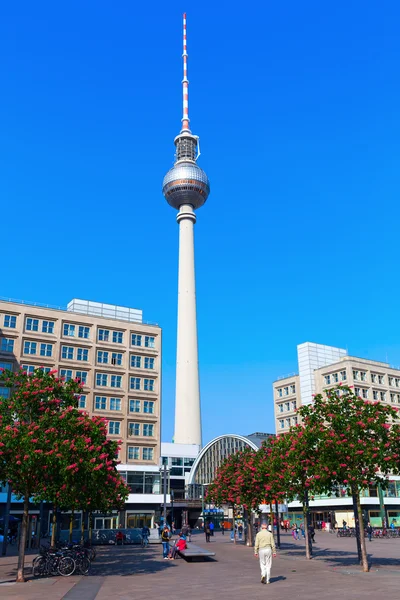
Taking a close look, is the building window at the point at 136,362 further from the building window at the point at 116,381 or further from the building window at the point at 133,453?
the building window at the point at 133,453

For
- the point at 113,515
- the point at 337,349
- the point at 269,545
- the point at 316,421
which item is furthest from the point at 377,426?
the point at 337,349

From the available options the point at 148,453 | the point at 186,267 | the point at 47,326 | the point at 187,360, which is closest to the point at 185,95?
the point at 186,267

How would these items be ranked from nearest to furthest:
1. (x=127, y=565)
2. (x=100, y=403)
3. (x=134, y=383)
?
(x=127, y=565) < (x=100, y=403) < (x=134, y=383)

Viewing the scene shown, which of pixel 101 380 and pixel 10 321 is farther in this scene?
pixel 101 380

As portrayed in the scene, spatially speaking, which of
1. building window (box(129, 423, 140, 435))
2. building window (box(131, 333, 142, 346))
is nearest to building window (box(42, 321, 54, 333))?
building window (box(131, 333, 142, 346))

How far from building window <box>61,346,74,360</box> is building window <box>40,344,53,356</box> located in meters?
1.47

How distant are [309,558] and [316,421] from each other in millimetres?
9542

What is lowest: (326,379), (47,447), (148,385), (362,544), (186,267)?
(362,544)

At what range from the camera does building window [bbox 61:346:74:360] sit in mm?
69000

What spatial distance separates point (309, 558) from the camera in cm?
3042

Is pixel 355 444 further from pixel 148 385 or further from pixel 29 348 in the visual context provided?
pixel 148 385

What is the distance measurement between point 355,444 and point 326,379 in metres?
72.0

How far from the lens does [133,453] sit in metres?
69.9

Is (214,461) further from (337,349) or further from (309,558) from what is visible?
(309,558)
